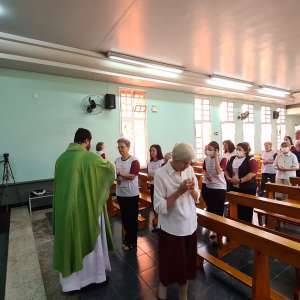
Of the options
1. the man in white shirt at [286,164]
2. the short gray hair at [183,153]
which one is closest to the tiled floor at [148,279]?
the short gray hair at [183,153]

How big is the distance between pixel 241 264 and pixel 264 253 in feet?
3.30

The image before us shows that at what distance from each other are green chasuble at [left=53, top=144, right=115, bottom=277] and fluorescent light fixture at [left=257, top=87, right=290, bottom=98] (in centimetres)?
835

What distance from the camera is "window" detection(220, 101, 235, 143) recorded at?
880 cm

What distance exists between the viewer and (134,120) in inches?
262

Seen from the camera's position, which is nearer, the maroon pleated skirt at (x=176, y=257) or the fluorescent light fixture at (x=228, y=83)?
the maroon pleated skirt at (x=176, y=257)

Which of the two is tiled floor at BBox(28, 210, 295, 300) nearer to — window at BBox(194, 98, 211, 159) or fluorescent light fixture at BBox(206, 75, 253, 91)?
fluorescent light fixture at BBox(206, 75, 253, 91)

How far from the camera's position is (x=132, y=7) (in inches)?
123

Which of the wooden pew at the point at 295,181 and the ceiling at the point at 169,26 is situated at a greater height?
the ceiling at the point at 169,26

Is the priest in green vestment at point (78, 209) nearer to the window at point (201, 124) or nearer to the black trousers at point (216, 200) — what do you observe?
the black trousers at point (216, 200)

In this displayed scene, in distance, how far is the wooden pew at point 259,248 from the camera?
1578mm

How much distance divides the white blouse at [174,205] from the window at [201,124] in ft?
21.4

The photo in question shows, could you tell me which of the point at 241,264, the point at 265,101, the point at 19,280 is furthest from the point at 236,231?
the point at 265,101

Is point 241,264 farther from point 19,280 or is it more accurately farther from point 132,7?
point 132,7

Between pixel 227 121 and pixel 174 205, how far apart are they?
8.02 metres
